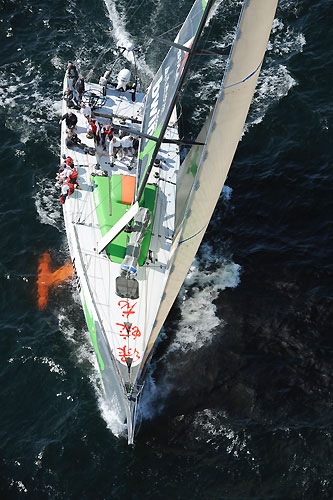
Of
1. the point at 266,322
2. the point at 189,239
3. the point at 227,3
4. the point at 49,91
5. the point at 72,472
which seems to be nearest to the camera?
the point at 189,239

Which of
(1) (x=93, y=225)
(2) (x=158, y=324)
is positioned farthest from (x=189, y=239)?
(1) (x=93, y=225)

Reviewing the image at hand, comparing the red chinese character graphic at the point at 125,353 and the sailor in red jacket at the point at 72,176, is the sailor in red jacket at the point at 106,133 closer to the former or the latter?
the sailor in red jacket at the point at 72,176

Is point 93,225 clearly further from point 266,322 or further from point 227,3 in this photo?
point 227,3

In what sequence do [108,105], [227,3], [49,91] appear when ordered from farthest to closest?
[227,3] < [49,91] < [108,105]

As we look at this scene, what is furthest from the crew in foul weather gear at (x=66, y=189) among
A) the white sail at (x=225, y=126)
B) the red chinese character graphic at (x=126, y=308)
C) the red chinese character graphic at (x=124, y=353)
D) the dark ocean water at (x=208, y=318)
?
the white sail at (x=225, y=126)

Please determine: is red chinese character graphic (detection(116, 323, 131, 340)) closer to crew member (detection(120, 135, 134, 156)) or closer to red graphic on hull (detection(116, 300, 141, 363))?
red graphic on hull (detection(116, 300, 141, 363))

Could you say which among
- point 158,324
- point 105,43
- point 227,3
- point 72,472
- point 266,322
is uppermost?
point 227,3

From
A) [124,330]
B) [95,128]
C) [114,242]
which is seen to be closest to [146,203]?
[114,242]

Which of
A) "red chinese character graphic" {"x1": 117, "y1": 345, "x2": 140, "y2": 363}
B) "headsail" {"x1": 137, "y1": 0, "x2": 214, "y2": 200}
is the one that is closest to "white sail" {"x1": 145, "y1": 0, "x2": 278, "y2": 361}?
"red chinese character graphic" {"x1": 117, "y1": 345, "x2": 140, "y2": 363}

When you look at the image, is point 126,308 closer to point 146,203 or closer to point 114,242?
point 114,242
